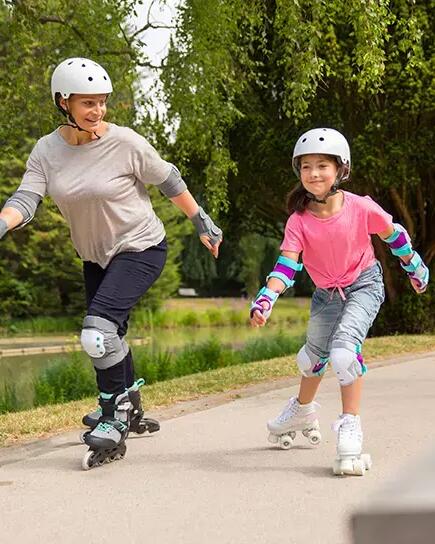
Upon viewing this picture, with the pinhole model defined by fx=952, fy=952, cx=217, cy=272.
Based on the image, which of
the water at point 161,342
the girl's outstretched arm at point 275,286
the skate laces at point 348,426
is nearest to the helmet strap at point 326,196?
the girl's outstretched arm at point 275,286

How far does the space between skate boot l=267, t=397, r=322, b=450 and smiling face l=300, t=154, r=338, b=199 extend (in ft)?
3.61

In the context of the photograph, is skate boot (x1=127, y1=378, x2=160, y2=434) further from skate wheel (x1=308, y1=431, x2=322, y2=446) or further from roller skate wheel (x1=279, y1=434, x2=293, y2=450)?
skate wheel (x1=308, y1=431, x2=322, y2=446)

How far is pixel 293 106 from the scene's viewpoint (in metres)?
10.5

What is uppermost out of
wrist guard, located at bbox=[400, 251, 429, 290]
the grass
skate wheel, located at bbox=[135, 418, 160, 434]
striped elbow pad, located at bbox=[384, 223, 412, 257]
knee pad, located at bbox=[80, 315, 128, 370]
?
striped elbow pad, located at bbox=[384, 223, 412, 257]

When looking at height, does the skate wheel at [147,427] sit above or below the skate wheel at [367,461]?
below

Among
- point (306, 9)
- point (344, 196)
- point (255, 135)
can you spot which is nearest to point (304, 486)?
point (344, 196)

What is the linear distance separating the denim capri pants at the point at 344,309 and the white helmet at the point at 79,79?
1472mm

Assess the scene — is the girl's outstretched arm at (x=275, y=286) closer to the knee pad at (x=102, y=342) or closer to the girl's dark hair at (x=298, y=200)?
the girl's dark hair at (x=298, y=200)

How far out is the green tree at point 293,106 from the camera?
1010 cm

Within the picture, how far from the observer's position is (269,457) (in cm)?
461

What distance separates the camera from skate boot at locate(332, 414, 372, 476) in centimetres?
408

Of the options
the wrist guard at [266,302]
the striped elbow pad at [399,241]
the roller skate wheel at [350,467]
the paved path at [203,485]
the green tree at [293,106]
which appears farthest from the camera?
the green tree at [293,106]

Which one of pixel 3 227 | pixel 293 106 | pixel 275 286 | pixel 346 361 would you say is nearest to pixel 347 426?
pixel 346 361

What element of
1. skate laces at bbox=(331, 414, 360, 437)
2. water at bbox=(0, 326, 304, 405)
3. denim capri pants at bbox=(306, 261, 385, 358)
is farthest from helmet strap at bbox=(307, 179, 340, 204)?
water at bbox=(0, 326, 304, 405)
